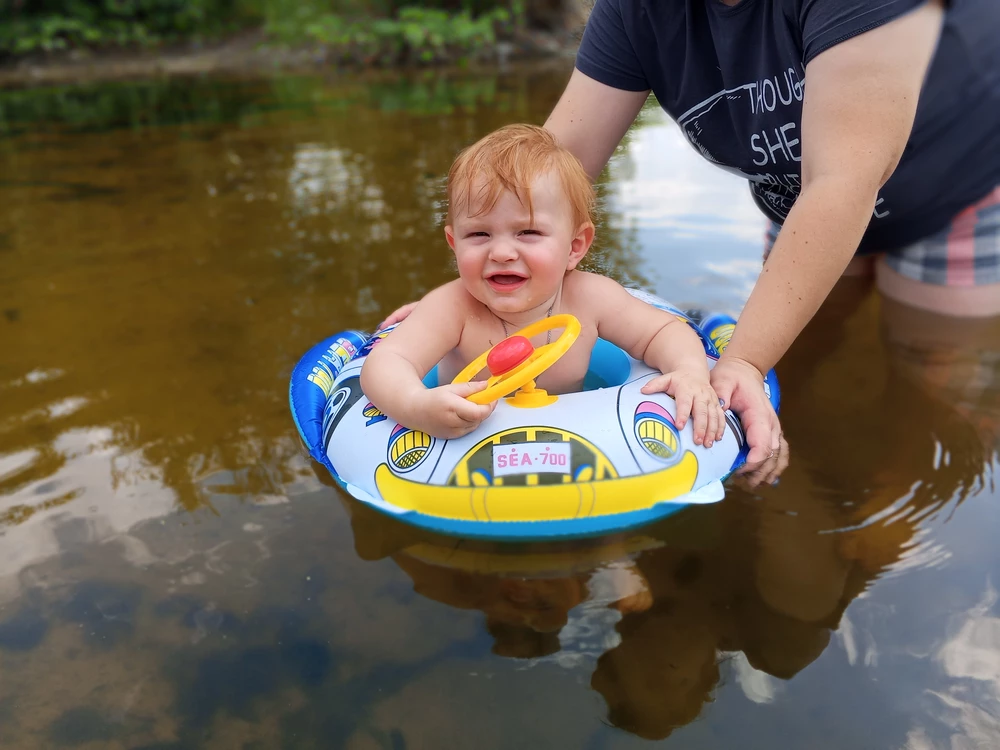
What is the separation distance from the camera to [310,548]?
1.82 m

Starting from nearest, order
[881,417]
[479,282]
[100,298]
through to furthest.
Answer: [479,282] → [881,417] → [100,298]

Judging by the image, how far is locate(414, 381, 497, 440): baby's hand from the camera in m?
1.56

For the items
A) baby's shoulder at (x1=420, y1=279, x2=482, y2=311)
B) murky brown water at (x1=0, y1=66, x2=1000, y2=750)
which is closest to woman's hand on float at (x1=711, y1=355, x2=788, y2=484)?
murky brown water at (x1=0, y1=66, x2=1000, y2=750)

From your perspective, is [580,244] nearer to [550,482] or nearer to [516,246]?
[516,246]

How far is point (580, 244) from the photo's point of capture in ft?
6.00

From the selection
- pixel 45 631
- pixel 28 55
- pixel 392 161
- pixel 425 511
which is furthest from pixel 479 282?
pixel 28 55

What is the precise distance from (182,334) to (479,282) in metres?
1.53

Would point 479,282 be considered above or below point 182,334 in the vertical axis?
above

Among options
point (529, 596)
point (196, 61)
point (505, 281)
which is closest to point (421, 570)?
point (529, 596)

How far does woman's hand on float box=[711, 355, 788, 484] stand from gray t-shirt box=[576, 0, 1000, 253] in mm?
614

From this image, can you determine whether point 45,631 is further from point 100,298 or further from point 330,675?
point 100,298

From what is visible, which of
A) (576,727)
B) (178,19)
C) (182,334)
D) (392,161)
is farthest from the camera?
(178,19)

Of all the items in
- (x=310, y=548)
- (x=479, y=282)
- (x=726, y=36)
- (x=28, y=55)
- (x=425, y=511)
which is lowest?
(x=28, y=55)

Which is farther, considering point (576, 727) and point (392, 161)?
point (392, 161)
